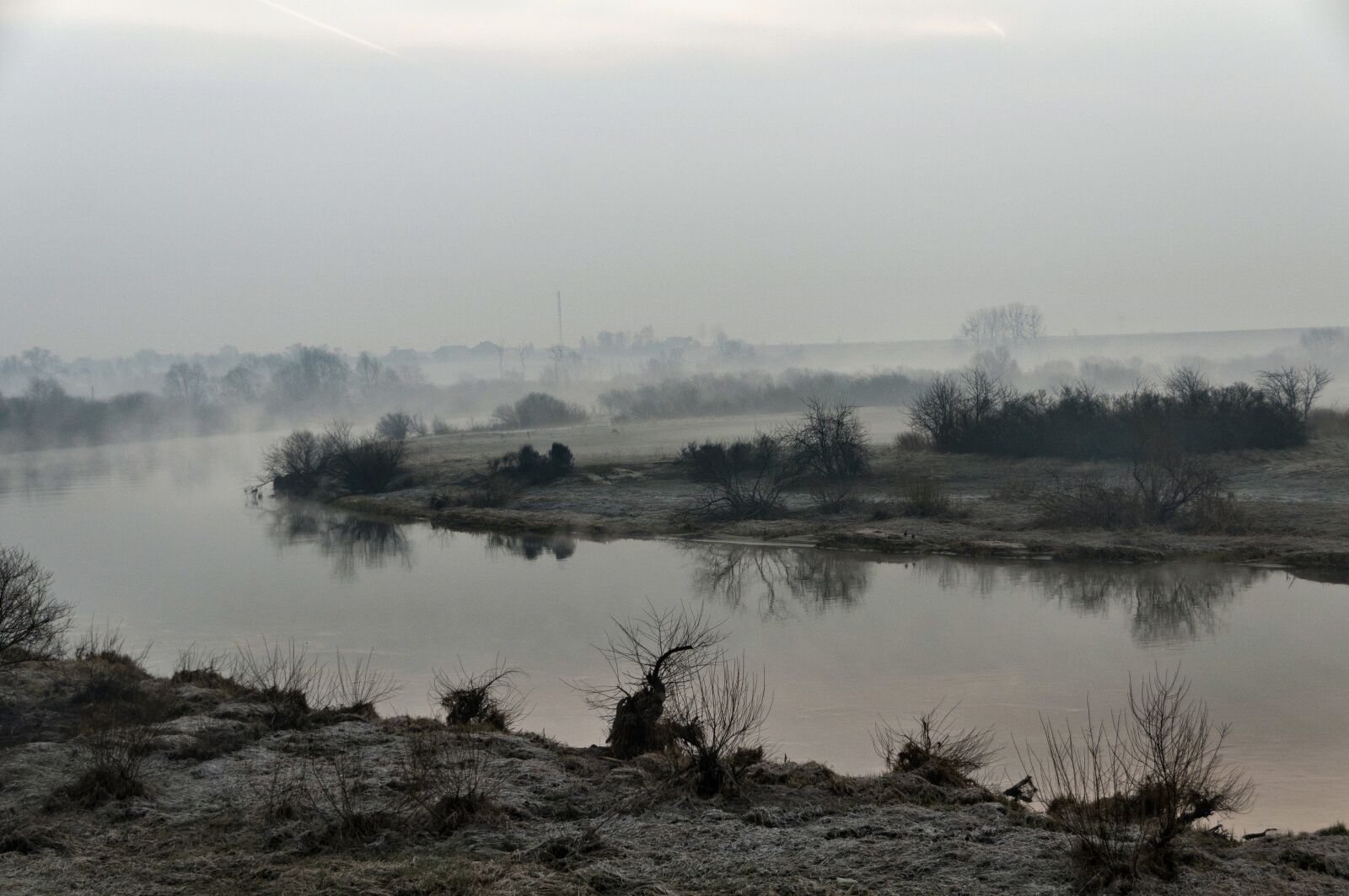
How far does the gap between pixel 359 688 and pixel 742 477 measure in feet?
58.0

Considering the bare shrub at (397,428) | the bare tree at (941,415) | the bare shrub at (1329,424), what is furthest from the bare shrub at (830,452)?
the bare shrub at (397,428)

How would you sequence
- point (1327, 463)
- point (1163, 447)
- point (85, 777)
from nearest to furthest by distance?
1. point (85, 777)
2. point (1163, 447)
3. point (1327, 463)

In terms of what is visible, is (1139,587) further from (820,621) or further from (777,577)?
(777,577)

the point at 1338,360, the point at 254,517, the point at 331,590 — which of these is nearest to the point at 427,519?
the point at 254,517

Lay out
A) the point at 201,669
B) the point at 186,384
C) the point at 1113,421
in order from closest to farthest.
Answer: the point at 201,669, the point at 1113,421, the point at 186,384

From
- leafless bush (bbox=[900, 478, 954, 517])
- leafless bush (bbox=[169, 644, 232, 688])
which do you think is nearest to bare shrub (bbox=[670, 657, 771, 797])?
leafless bush (bbox=[169, 644, 232, 688])

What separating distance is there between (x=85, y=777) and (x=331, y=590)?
39.5 ft

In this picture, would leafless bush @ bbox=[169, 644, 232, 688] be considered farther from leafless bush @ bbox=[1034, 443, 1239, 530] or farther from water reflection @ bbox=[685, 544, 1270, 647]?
leafless bush @ bbox=[1034, 443, 1239, 530]

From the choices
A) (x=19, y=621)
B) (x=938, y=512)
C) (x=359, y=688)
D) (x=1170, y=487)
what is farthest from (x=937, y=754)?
(x=938, y=512)

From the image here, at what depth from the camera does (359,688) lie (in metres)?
11.7

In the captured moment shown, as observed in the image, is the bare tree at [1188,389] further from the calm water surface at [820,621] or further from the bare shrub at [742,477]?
the calm water surface at [820,621]

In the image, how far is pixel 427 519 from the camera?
29.4 metres

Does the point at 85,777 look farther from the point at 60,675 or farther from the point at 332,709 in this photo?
the point at 60,675

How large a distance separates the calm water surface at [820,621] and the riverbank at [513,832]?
175cm
